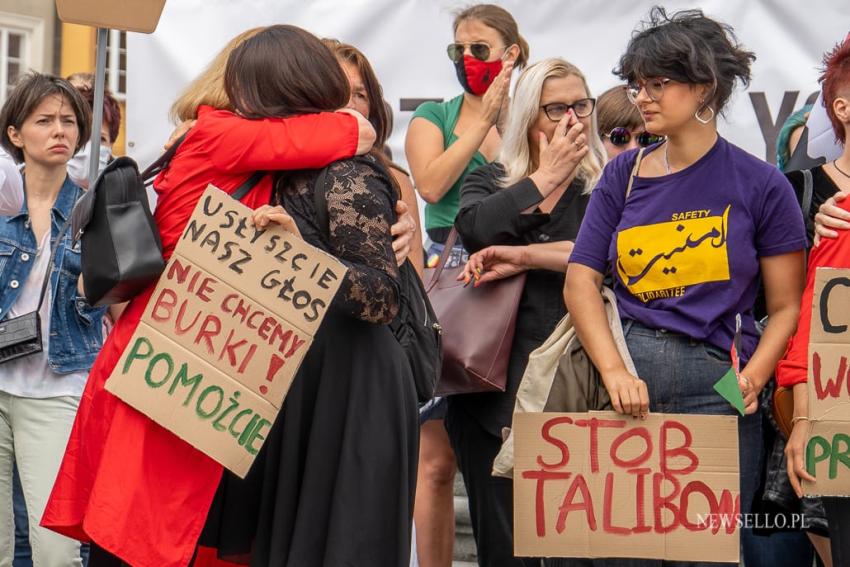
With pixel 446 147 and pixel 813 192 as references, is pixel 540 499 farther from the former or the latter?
pixel 446 147

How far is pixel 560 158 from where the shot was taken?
4.34 m

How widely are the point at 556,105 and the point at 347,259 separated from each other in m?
1.47

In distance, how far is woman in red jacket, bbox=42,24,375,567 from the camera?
3299 mm

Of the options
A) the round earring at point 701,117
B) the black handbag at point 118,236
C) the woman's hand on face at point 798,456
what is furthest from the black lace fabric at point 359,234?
the woman's hand on face at point 798,456

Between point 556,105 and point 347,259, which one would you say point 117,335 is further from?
point 556,105

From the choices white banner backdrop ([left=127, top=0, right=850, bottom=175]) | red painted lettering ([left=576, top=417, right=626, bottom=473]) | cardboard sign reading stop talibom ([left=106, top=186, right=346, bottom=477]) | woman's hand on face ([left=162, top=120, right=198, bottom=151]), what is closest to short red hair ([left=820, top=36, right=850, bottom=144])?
red painted lettering ([left=576, top=417, right=626, bottom=473])

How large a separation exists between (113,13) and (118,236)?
37.1 inches

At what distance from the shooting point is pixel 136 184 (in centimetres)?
341

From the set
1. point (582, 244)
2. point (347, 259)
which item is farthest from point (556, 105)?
point (347, 259)

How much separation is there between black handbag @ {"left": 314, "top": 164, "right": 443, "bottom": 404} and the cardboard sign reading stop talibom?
0.34m

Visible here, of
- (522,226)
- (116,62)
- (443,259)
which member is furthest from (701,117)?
(116,62)

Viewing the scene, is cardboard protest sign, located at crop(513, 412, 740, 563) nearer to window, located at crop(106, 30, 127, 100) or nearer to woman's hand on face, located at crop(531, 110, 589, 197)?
woman's hand on face, located at crop(531, 110, 589, 197)

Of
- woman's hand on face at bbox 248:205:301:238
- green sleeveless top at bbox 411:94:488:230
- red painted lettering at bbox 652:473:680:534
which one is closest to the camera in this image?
woman's hand on face at bbox 248:205:301:238

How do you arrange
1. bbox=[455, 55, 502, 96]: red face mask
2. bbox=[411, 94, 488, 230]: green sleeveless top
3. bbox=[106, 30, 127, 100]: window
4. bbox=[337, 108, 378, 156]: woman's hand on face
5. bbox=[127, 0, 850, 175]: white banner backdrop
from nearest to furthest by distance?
1. bbox=[337, 108, 378, 156]: woman's hand on face
2. bbox=[411, 94, 488, 230]: green sleeveless top
3. bbox=[455, 55, 502, 96]: red face mask
4. bbox=[127, 0, 850, 175]: white banner backdrop
5. bbox=[106, 30, 127, 100]: window
